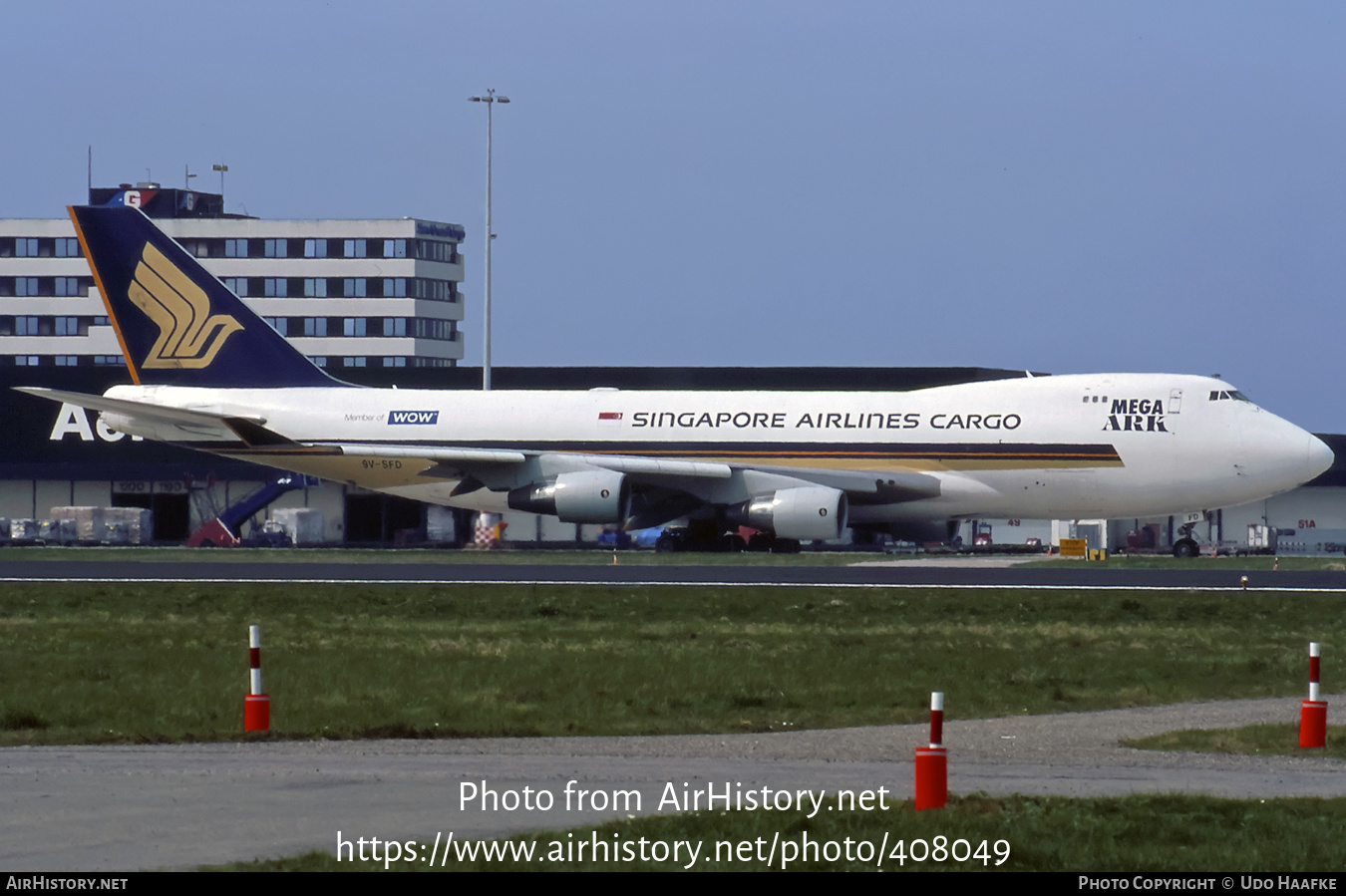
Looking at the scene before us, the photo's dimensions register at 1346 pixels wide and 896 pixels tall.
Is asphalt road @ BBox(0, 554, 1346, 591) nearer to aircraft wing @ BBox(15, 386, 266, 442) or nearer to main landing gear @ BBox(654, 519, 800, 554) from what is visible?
aircraft wing @ BBox(15, 386, 266, 442)

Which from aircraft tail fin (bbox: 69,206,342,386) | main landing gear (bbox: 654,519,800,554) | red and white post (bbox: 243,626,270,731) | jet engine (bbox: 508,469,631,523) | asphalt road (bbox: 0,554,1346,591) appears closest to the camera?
red and white post (bbox: 243,626,270,731)

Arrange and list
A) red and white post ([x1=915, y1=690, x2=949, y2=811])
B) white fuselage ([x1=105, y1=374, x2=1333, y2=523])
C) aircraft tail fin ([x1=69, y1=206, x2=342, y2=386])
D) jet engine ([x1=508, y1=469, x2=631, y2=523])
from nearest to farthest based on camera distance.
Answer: red and white post ([x1=915, y1=690, x2=949, y2=811]), white fuselage ([x1=105, y1=374, x2=1333, y2=523]), jet engine ([x1=508, y1=469, x2=631, y2=523]), aircraft tail fin ([x1=69, y1=206, x2=342, y2=386])

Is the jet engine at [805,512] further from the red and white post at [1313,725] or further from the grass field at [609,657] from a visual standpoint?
the red and white post at [1313,725]

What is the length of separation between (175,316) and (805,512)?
19.8 metres

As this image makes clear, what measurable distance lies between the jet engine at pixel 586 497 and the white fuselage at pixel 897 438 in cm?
107

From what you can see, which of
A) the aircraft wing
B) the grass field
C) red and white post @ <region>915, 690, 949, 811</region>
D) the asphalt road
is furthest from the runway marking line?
red and white post @ <region>915, 690, 949, 811</region>

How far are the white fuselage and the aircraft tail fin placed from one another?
5.56 ft

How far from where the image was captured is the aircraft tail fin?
53719 mm

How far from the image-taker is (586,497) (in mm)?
46719

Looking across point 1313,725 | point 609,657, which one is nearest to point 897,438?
point 609,657

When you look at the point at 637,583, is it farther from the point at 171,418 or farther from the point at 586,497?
the point at 171,418

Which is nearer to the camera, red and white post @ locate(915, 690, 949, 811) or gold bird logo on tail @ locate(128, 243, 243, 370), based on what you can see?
red and white post @ locate(915, 690, 949, 811)

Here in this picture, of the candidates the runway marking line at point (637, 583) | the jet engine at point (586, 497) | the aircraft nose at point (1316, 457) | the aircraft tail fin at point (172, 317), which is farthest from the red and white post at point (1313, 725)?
the aircraft tail fin at point (172, 317)

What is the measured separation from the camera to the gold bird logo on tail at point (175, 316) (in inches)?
2120
